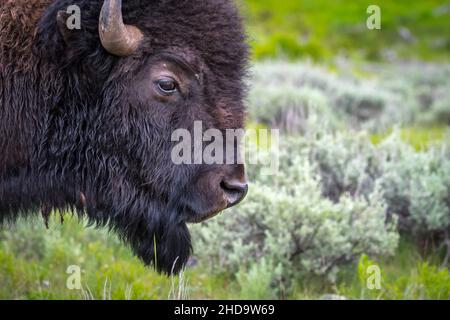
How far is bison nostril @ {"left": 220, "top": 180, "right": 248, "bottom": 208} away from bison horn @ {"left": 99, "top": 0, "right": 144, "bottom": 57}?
3.09 feet

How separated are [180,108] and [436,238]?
3815 mm

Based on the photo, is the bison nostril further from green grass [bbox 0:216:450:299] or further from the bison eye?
green grass [bbox 0:216:450:299]

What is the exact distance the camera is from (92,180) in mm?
3980

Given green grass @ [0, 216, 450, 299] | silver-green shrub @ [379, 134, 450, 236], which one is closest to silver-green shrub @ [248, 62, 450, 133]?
silver-green shrub @ [379, 134, 450, 236]

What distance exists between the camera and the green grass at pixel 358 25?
37.1 m

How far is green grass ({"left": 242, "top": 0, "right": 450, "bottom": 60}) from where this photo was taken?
37094mm

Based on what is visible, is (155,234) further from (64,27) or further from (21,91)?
(64,27)

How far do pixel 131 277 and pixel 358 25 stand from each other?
3908 cm

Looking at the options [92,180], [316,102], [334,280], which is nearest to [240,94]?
[92,180]

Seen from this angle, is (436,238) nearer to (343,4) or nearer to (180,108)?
(180,108)

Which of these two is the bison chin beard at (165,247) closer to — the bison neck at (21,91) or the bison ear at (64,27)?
the bison neck at (21,91)

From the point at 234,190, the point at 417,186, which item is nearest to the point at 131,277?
the point at 234,190

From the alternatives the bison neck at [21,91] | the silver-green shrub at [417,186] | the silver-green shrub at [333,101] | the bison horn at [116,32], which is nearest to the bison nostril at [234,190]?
the bison horn at [116,32]

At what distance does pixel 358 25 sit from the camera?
42281mm
